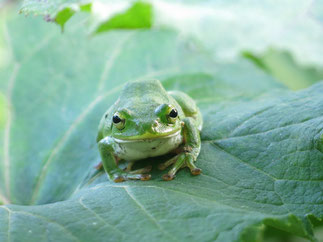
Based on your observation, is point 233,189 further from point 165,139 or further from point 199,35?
point 199,35

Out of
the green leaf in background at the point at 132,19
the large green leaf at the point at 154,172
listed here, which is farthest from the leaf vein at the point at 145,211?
the green leaf in background at the point at 132,19

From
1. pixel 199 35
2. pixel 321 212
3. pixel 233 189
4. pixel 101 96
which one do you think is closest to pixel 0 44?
pixel 101 96

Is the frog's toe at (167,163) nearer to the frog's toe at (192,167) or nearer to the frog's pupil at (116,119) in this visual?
the frog's toe at (192,167)

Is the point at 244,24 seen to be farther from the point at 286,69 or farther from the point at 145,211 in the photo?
the point at 145,211

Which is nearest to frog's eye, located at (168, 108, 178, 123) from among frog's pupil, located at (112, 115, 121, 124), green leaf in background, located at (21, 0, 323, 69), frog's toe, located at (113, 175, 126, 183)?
frog's pupil, located at (112, 115, 121, 124)

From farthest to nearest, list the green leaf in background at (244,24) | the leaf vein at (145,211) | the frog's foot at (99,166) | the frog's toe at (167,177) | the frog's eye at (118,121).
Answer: the green leaf in background at (244,24) → the frog's foot at (99,166) → the frog's eye at (118,121) → the frog's toe at (167,177) → the leaf vein at (145,211)

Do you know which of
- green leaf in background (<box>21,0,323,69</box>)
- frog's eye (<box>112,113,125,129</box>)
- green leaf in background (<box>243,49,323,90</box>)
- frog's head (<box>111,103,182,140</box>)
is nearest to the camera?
frog's head (<box>111,103,182,140</box>)

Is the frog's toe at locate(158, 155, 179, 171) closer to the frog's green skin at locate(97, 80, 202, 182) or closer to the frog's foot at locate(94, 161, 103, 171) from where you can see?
the frog's green skin at locate(97, 80, 202, 182)
